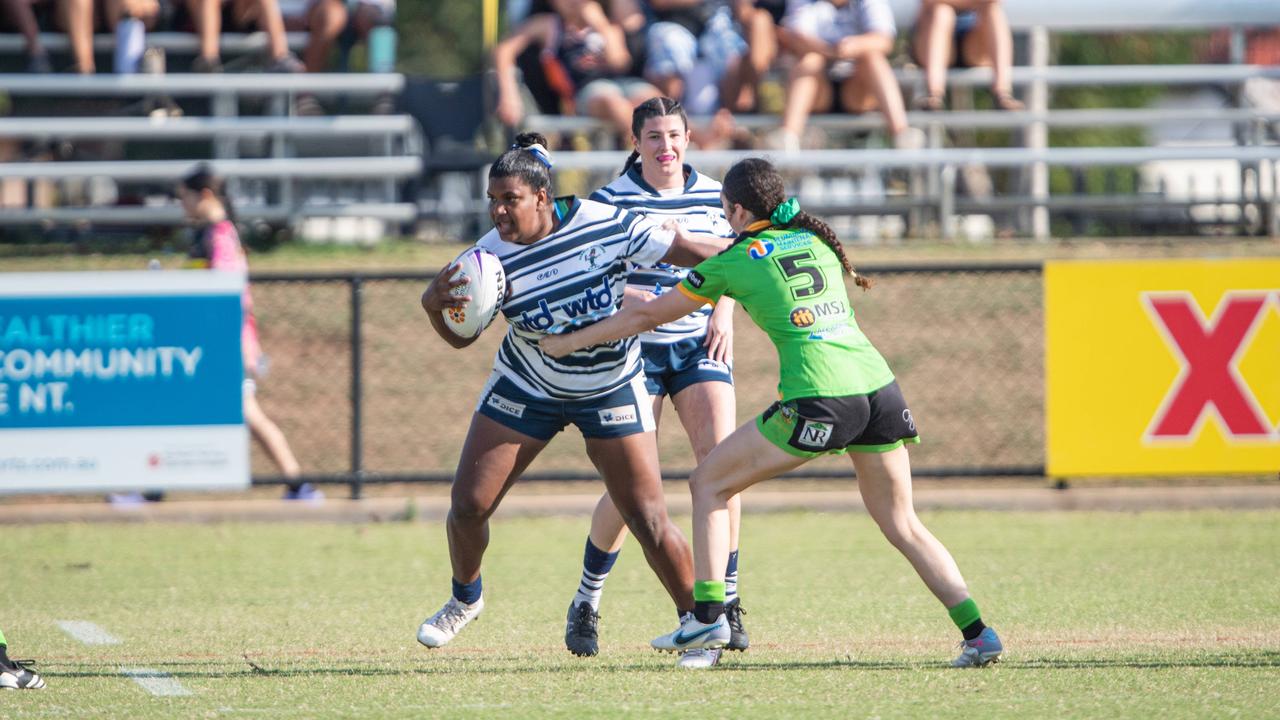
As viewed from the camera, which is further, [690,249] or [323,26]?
[323,26]

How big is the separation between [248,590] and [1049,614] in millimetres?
4069

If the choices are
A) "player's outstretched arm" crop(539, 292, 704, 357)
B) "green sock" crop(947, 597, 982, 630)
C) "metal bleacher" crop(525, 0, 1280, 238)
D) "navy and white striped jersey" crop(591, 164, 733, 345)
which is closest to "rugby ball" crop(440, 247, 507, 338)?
"player's outstretched arm" crop(539, 292, 704, 357)

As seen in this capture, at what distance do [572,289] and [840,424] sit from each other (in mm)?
1144

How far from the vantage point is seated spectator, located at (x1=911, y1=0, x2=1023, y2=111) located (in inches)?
585

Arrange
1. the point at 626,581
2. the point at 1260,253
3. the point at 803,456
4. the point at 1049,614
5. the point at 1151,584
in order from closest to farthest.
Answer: the point at 803,456, the point at 1049,614, the point at 1151,584, the point at 626,581, the point at 1260,253

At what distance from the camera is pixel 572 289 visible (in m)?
6.06

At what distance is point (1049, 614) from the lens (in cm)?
721

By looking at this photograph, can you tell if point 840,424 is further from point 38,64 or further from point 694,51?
point 38,64

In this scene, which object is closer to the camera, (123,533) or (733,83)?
(123,533)

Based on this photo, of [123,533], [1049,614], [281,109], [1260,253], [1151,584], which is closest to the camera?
[1049,614]

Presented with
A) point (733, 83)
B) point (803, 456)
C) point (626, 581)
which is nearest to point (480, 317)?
point (803, 456)

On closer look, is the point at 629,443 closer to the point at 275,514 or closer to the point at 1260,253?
the point at 275,514

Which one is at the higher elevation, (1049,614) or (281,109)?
(281,109)

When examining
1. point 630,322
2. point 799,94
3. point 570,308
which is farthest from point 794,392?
point 799,94
